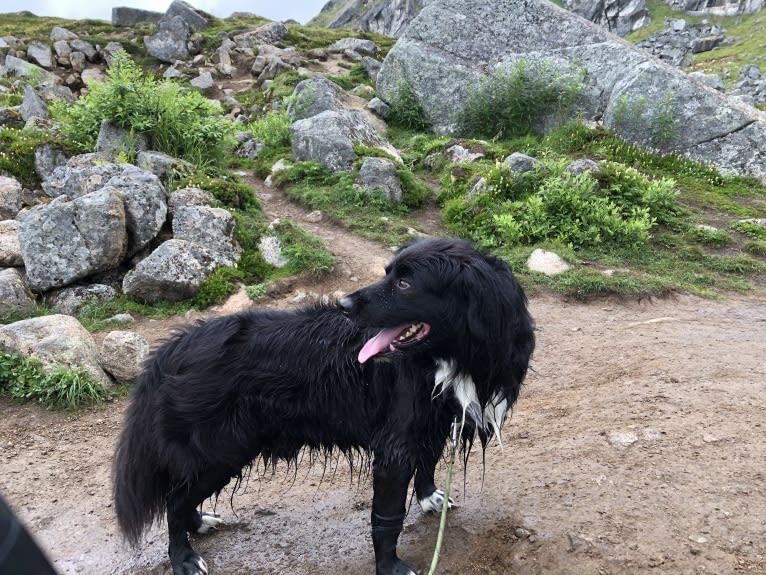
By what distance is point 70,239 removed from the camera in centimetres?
747

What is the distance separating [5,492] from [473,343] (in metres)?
4.02

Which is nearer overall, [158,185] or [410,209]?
[158,185]

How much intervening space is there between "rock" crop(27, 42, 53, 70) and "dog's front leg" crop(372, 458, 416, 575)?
29.1 meters

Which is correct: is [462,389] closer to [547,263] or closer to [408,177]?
A: [547,263]

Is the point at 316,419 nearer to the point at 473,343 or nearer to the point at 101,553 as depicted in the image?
the point at 473,343

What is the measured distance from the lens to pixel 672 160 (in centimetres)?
1207

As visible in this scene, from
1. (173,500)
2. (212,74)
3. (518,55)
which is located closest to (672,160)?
(518,55)

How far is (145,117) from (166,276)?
15.4ft

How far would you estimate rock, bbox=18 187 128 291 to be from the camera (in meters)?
7.40

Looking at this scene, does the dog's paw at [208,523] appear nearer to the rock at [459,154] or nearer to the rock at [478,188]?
the rock at [478,188]

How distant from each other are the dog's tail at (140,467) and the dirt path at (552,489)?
19.4 inches

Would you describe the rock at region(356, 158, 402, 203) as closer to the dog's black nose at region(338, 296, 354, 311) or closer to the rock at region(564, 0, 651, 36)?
the dog's black nose at region(338, 296, 354, 311)

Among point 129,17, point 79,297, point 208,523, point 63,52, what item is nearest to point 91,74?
point 63,52

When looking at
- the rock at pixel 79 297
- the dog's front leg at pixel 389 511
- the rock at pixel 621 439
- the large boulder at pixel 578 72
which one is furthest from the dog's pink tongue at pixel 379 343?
the large boulder at pixel 578 72
